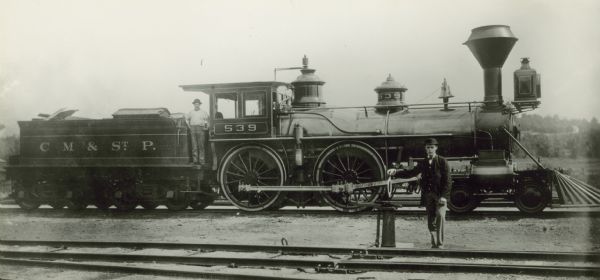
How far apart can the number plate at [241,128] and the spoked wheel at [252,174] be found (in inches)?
13.1

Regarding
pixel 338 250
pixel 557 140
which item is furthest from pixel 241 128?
pixel 557 140

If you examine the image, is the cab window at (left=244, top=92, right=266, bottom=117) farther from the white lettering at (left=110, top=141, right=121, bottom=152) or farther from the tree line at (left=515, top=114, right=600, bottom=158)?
the tree line at (left=515, top=114, right=600, bottom=158)

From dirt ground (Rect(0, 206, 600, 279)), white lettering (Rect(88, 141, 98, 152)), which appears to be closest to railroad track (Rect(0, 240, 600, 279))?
dirt ground (Rect(0, 206, 600, 279))

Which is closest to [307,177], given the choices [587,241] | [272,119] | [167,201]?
[272,119]

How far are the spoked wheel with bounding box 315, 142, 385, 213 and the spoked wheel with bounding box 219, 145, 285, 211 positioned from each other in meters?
0.91

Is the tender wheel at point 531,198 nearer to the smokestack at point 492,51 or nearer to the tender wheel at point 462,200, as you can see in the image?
the tender wheel at point 462,200

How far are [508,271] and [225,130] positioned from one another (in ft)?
24.6

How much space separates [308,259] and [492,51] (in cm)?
604

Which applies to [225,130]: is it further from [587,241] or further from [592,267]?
[592,267]

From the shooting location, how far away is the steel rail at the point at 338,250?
629cm

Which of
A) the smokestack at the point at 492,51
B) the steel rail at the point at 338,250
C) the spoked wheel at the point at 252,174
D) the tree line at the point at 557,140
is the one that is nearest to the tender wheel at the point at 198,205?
the spoked wheel at the point at 252,174

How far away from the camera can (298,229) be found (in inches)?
373

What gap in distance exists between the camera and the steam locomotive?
34.8ft

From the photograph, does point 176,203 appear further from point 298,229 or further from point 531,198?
point 531,198
